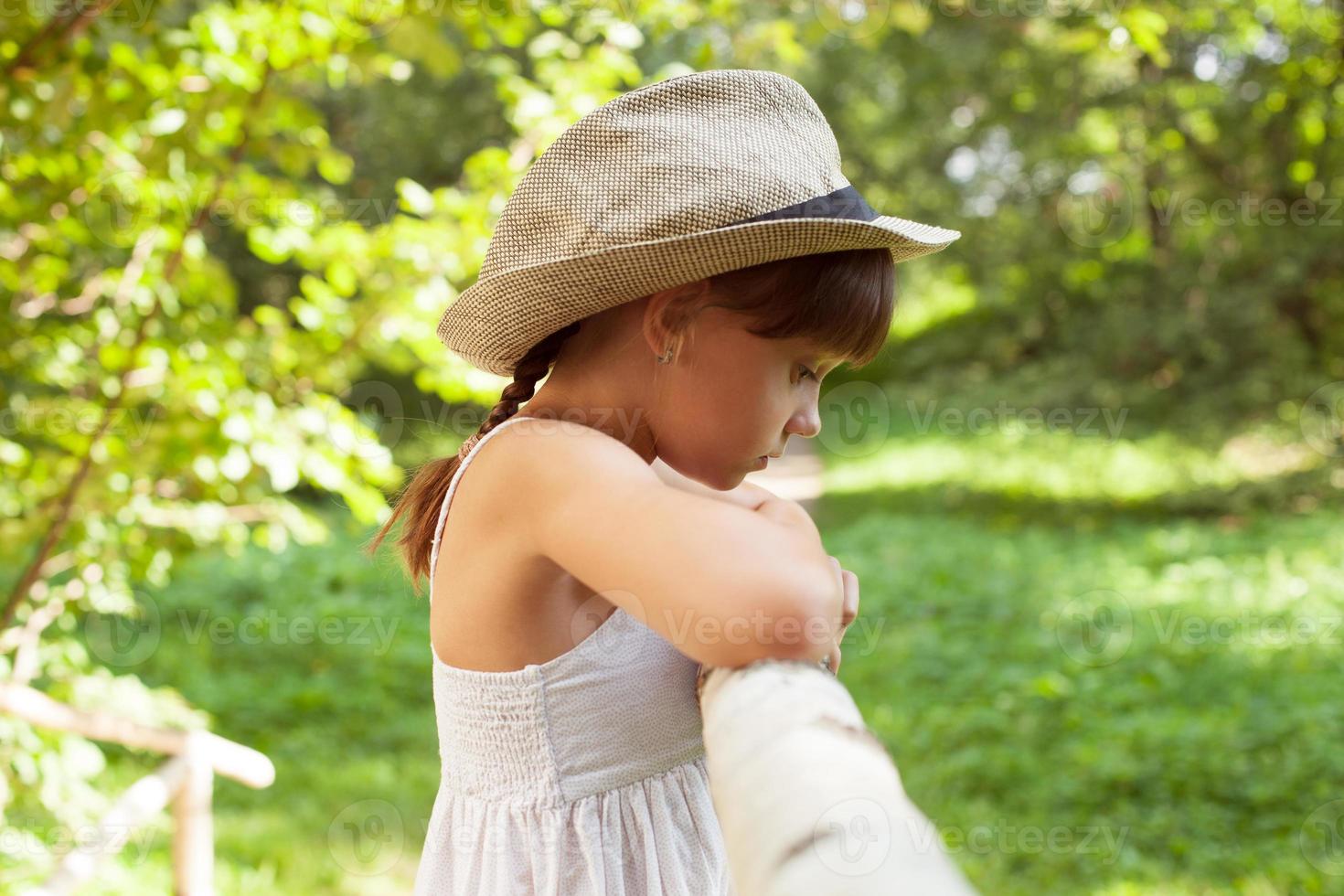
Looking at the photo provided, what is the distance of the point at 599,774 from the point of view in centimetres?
118

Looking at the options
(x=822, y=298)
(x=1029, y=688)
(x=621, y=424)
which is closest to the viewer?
(x=822, y=298)

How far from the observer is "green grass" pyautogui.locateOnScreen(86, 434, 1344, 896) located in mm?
4258

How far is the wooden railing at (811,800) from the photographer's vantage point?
0.53 meters

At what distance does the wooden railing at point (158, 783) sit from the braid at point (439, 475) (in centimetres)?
140

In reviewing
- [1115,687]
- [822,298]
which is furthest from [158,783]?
[1115,687]

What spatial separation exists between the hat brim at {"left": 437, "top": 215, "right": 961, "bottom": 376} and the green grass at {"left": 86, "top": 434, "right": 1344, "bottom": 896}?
3.05 meters

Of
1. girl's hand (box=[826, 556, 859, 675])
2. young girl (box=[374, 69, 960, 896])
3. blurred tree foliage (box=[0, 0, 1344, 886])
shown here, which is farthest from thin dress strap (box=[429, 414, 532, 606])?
blurred tree foliage (box=[0, 0, 1344, 886])

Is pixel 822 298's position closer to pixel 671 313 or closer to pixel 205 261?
pixel 671 313

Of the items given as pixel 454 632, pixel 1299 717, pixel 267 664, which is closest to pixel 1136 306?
pixel 1299 717

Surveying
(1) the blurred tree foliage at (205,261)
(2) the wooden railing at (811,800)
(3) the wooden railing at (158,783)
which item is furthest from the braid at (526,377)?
(3) the wooden railing at (158,783)

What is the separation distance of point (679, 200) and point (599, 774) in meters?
0.57

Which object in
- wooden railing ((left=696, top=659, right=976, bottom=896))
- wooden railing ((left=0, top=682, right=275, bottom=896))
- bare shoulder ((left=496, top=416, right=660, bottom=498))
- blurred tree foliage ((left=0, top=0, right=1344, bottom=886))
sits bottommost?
wooden railing ((left=0, top=682, right=275, bottom=896))

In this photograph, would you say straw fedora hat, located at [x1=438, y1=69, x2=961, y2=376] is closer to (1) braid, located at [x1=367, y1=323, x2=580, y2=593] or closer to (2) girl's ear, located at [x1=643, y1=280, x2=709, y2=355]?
(2) girl's ear, located at [x1=643, y1=280, x2=709, y2=355]

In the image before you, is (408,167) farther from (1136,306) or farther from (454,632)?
(454,632)
